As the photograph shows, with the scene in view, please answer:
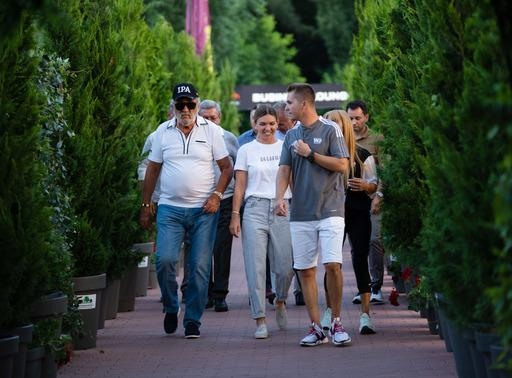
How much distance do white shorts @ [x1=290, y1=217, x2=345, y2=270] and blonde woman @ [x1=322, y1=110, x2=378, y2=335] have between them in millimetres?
1059

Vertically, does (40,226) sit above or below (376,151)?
below

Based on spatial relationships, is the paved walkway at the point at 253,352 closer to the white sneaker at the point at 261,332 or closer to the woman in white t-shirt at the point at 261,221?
the white sneaker at the point at 261,332

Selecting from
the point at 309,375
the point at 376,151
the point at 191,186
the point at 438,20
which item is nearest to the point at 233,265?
the point at 376,151

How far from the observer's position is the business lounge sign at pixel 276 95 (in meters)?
46.3

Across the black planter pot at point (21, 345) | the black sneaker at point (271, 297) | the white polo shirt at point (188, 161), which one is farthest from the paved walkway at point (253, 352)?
the black planter pot at point (21, 345)

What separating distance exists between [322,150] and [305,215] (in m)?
0.55

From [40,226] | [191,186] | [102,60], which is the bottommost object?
[40,226]

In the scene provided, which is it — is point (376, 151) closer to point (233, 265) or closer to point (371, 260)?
point (371, 260)

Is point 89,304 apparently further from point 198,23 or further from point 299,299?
point 198,23

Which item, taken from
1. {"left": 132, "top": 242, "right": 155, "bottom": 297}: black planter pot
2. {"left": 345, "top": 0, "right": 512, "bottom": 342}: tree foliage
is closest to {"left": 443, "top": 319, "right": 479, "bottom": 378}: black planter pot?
{"left": 345, "top": 0, "right": 512, "bottom": 342}: tree foliage

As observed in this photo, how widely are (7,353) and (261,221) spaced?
4.75 metres

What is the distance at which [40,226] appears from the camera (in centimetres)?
877

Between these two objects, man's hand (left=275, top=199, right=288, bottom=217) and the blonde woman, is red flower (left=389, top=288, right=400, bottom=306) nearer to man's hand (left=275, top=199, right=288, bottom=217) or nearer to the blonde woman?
the blonde woman

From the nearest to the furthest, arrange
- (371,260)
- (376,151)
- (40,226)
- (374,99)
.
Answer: (40,226), (376,151), (371,260), (374,99)
